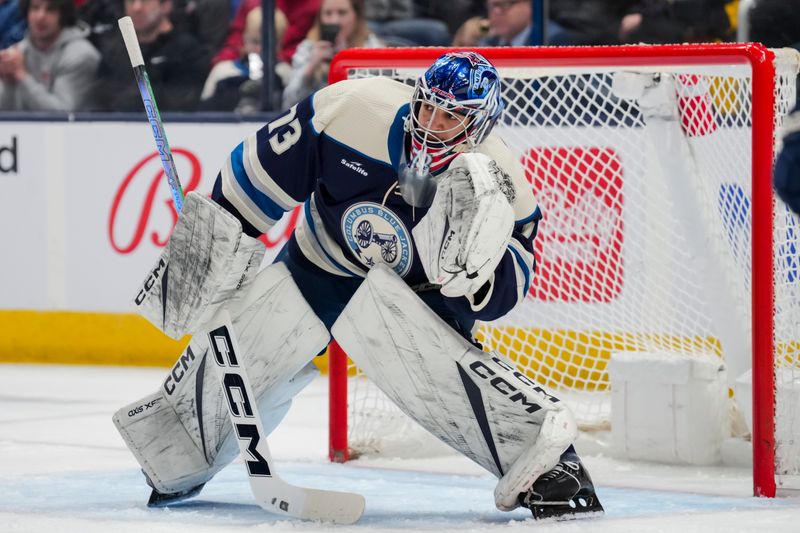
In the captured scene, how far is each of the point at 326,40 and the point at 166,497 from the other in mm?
2693

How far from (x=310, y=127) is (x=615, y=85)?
101 cm

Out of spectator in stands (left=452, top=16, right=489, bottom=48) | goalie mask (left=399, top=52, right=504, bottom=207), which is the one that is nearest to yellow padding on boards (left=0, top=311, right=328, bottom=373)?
spectator in stands (left=452, top=16, right=489, bottom=48)

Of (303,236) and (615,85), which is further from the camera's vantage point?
(615,85)

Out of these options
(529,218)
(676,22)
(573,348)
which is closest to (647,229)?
(573,348)

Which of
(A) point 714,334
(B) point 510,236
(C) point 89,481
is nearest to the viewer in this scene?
(B) point 510,236

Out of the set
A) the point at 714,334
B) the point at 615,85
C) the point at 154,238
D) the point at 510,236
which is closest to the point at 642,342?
the point at 714,334

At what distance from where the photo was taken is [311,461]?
3467mm

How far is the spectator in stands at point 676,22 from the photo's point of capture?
4762 mm

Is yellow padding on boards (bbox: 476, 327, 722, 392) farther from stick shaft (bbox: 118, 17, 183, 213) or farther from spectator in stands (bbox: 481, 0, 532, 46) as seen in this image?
stick shaft (bbox: 118, 17, 183, 213)

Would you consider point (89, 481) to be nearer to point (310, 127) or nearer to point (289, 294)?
point (289, 294)

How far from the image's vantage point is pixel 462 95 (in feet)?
8.01

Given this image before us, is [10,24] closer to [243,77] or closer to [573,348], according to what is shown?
[243,77]

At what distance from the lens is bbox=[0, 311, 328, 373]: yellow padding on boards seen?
5117 mm

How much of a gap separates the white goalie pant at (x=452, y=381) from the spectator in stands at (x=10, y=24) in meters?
3.42
